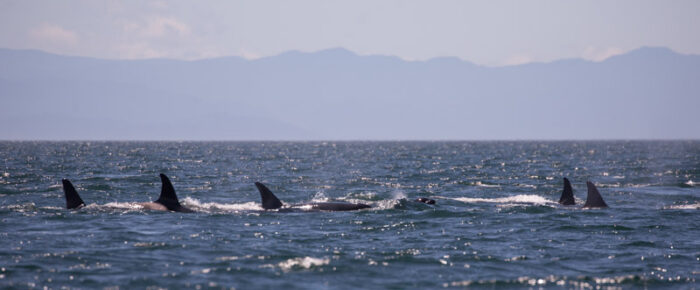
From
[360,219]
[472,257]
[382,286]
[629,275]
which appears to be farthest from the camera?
[360,219]

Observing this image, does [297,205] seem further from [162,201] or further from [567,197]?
[567,197]

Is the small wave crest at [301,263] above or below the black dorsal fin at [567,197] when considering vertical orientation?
below

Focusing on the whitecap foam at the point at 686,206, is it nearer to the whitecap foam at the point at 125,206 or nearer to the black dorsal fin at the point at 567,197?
the black dorsal fin at the point at 567,197

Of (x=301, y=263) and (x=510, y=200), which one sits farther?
(x=510, y=200)

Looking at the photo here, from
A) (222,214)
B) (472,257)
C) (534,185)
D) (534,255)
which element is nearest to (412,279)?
(472,257)

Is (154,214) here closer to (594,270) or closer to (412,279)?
(412,279)

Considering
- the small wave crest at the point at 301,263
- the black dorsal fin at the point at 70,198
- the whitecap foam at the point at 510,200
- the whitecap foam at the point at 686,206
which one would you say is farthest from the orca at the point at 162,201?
the whitecap foam at the point at 686,206

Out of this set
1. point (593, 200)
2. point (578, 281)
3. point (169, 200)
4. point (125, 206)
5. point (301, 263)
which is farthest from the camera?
point (593, 200)

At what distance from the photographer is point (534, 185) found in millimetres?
38812

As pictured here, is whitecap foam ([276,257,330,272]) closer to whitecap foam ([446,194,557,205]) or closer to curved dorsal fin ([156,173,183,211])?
curved dorsal fin ([156,173,183,211])

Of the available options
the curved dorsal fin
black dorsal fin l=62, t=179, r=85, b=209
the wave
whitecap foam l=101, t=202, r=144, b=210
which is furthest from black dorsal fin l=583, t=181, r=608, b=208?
black dorsal fin l=62, t=179, r=85, b=209

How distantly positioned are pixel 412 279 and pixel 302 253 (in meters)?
3.04

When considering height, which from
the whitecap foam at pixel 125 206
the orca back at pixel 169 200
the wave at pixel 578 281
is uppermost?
the orca back at pixel 169 200

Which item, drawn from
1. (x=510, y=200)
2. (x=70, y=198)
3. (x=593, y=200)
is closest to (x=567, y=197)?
(x=593, y=200)
